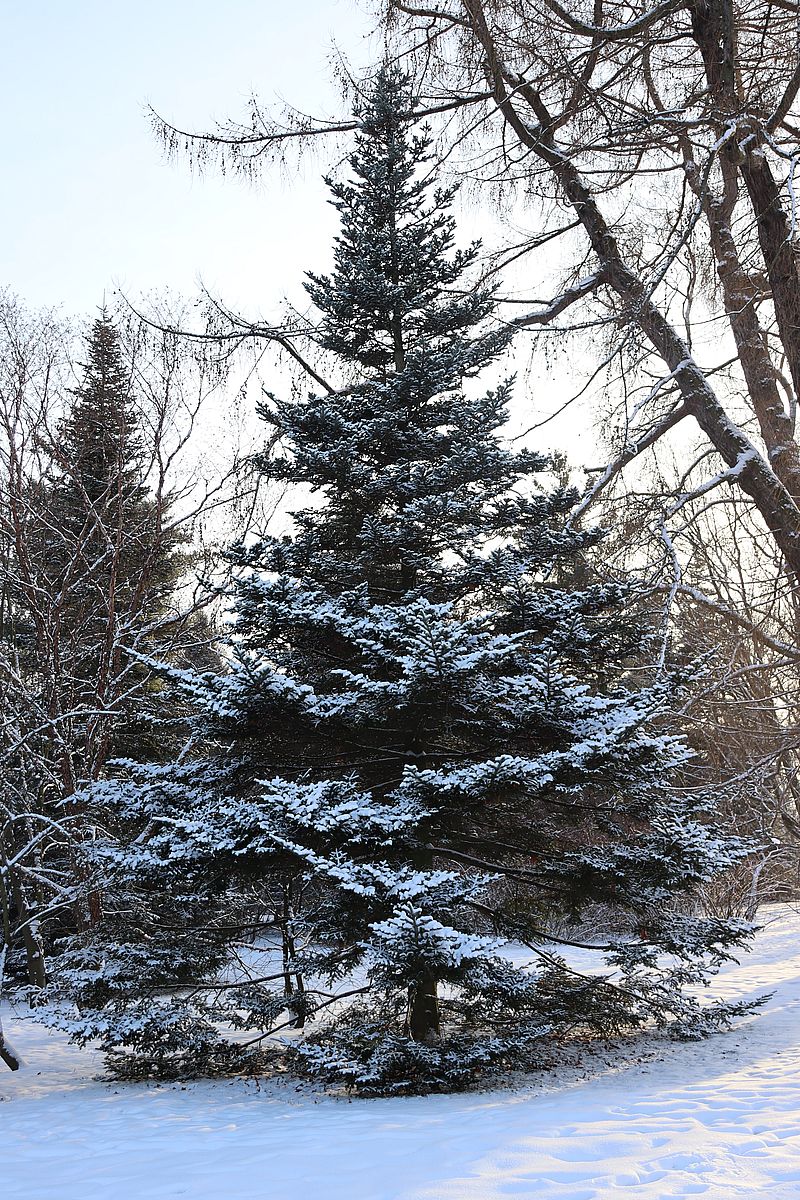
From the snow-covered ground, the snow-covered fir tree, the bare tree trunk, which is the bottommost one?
the snow-covered ground

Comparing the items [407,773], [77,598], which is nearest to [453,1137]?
[407,773]

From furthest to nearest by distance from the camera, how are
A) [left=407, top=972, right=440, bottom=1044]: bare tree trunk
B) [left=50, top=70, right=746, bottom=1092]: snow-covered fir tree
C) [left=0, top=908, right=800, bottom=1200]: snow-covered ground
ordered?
[left=407, top=972, right=440, bottom=1044]: bare tree trunk → [left=50, top=70, right=746, bottom=1092]: snow-covered fir tree → [left=0, top=908, right=800, bottom=1200]: snow-covered ground

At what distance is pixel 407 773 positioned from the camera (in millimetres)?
6098

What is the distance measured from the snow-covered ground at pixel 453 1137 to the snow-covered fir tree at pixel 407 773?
0.48 m

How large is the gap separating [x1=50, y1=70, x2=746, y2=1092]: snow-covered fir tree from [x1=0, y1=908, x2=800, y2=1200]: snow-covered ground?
48 centimetres

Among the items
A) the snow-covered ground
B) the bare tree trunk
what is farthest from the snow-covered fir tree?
the snow-covered ground

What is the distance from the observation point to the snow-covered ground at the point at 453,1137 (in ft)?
11.6

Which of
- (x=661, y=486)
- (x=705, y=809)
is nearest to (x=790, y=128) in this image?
(x=661, y=486)

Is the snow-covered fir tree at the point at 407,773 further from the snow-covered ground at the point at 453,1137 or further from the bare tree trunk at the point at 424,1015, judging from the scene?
the snow-covered ground at the point at 453,1137

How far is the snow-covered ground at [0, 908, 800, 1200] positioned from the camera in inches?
139

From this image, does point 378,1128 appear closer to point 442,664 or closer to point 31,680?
point 442,664

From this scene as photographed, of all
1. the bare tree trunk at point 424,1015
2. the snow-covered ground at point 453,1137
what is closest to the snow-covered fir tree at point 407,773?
the bare tree trunk at point 424,1015

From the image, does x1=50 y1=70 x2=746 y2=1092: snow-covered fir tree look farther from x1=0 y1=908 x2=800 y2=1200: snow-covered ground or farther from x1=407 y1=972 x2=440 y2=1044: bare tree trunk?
x1=0 y1=908 x2=800 y2=1200: snow-covered ground

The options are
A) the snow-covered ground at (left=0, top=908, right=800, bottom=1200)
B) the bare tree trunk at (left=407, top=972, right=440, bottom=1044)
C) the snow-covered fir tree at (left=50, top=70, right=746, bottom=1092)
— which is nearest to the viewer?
the snow-covered ground at (left=0, top=908, right=800, bottom=1200)
